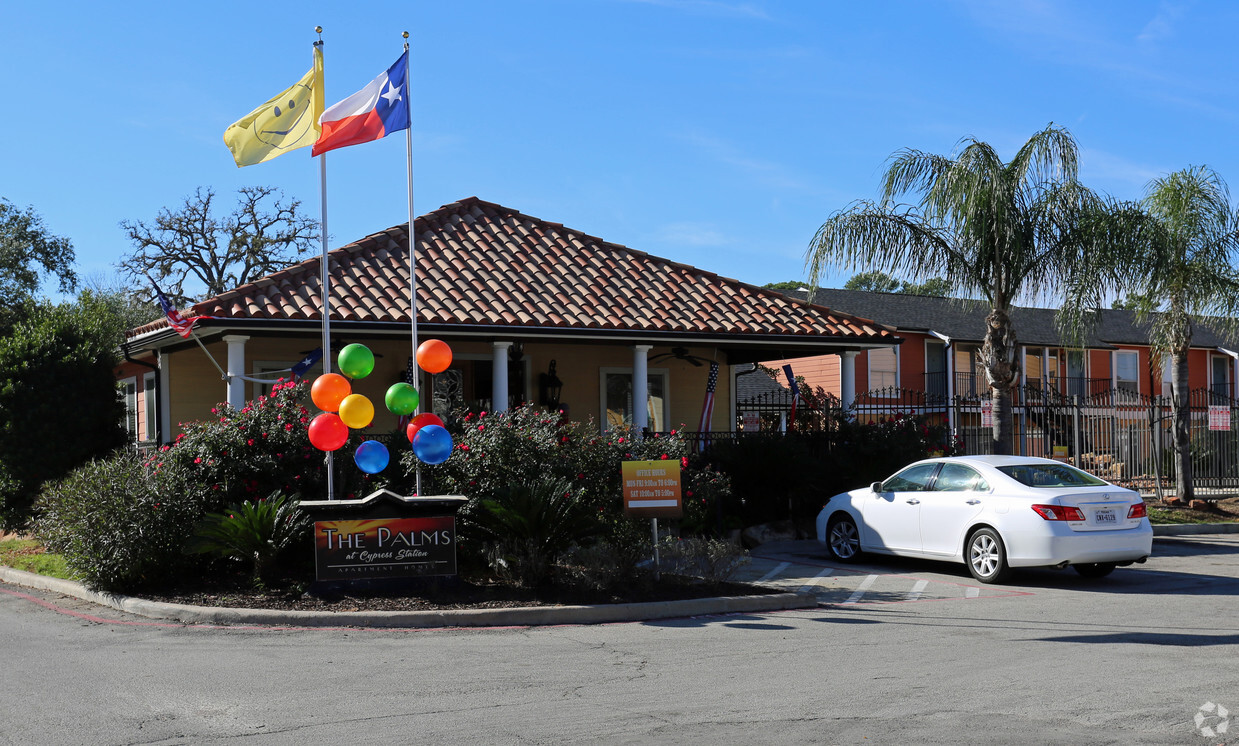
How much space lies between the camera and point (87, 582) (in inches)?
454

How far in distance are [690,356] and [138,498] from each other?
462 inches

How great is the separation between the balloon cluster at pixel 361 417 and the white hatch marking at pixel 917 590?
5.21 m

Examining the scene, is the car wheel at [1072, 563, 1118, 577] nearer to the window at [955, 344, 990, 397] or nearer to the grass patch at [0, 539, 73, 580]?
the grass patch at [0, 539, 73, 580]

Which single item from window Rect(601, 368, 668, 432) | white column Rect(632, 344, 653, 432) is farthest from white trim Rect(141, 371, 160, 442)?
white column Rect(632, 344, 653, 432)

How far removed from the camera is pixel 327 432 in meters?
10.9

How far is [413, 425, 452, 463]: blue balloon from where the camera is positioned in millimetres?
10906

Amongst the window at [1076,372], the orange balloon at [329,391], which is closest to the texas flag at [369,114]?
the orange balloon at [329,391]

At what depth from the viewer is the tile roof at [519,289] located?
15969 mm

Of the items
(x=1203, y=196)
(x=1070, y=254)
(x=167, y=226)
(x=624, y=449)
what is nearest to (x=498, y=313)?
(x=624, y=449)

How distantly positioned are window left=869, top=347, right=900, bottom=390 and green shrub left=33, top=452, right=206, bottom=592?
28.7 meters

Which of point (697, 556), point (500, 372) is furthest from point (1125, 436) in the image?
point (697, 556)

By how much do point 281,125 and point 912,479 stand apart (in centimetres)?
877

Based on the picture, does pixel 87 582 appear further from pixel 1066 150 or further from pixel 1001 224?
pixel 1066 150

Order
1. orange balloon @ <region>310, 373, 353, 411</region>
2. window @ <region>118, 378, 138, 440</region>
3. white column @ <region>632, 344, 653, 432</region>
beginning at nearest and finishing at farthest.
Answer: orange balloon @ <region>310, 373, 353, 411</region> < white column @ <region>632, 344, 653, 432</region> < window @ <region>118, 378, 138, 440</region>
